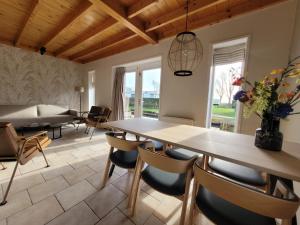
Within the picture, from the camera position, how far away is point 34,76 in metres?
4.74

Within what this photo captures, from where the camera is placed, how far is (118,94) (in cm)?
450

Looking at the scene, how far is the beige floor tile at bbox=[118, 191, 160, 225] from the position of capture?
4.36 feet

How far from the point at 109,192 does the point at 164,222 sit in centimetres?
71

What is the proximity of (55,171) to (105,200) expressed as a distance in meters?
1.06

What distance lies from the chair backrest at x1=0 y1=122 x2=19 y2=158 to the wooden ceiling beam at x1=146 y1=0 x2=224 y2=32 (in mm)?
2749

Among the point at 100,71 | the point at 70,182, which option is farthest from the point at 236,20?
the point at 100,71

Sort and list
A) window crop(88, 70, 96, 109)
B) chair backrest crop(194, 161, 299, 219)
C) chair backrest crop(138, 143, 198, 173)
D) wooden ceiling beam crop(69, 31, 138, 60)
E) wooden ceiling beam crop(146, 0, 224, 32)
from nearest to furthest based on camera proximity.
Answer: chair backrest crop(194, 161, 299, 219)
chair backrest crop(138, 143, 198, 173)
wooden ceiling beam crop(146, 0, 224, 32)
wooden ceiling beam crop(69, 31, 138, 60)
window crop(88, 70, 96, 109)

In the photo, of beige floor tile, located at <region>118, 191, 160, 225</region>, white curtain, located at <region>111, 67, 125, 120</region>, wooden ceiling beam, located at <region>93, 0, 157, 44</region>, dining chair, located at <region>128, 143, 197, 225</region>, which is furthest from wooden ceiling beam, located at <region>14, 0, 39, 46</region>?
beige floor tile, located at <region>118, 191, 160, 225</region>

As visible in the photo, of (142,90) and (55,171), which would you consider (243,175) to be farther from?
(142,90)

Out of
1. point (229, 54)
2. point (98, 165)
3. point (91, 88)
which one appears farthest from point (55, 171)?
point (91, 88)

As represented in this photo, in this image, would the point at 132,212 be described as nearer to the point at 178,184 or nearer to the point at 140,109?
the point at 178,184

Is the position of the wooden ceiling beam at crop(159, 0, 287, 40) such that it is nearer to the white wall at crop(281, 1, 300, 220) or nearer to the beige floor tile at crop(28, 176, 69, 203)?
the white wall at crop(281, 1, 300, 220)

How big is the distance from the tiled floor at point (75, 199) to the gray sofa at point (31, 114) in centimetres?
201

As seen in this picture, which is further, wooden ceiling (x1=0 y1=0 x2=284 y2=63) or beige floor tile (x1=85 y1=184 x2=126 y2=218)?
wooden ceiling (x1=0 y1=0 x2=284 y2=63)
